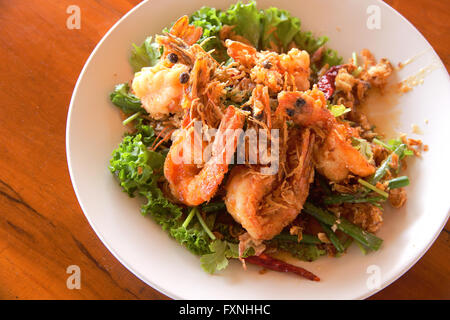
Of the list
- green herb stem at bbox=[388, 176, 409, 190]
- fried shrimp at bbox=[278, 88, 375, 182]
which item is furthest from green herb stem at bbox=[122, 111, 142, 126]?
green herb stem at bbox=[388, 176, 409, 190]

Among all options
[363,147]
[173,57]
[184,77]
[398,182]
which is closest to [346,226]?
[398,182]

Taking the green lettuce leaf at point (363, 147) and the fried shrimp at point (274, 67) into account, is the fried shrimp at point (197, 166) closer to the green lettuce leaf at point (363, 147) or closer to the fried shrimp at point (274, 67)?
the fried shrimp at point (274, 67)

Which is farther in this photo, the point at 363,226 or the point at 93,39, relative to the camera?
the point at 93,39

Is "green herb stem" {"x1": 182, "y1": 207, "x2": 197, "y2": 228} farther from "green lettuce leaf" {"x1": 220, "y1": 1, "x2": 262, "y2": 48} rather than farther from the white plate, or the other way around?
"green lettuce leaf" {"x1": 220, "y1": 1, "x2": 262, "y2": 48}

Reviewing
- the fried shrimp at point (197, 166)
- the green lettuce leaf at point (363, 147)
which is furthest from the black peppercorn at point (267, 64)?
the green lettuce leaf at point (363, 147)

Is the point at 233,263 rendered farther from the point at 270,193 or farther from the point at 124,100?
the point at 124,100
